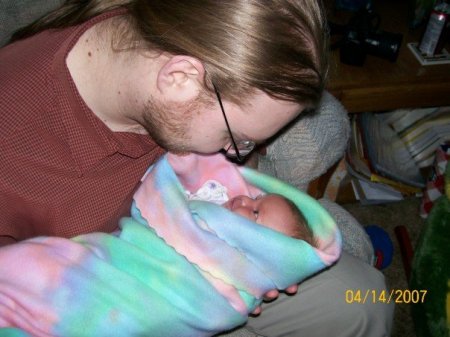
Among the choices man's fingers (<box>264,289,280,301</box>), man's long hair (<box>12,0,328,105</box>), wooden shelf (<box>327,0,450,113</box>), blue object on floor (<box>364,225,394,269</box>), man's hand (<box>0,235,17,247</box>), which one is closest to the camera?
man's long hair (<box>12,0,328,105</box>)

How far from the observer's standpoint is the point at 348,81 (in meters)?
1.32

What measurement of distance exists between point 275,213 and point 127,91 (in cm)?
43

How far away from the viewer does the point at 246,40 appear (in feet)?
2.27

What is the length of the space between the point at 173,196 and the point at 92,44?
0.35 m

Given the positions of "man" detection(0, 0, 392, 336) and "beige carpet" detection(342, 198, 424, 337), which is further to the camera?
"beige carpet" detection(342, 198, 424, 337)

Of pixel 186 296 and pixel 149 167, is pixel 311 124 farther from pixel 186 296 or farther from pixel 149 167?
pixel 186 296

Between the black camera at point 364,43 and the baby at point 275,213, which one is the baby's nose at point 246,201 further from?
the black camera at point 364,43

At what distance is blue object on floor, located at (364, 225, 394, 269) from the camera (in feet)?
5.27

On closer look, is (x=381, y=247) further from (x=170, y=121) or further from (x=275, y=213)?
(x=170, y=121)

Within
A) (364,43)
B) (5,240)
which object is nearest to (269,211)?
(5,240)

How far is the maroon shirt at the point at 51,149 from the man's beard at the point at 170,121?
0.27ft

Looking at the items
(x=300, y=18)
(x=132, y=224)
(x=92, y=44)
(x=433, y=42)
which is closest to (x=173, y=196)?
(x=132, y=224)

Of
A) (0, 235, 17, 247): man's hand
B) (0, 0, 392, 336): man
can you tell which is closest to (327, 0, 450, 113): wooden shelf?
(0, 0, 392, 336): man

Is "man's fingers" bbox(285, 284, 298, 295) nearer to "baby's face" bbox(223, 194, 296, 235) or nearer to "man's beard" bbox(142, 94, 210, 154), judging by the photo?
"baby's face" bbox(223, 194, 296, 235)
